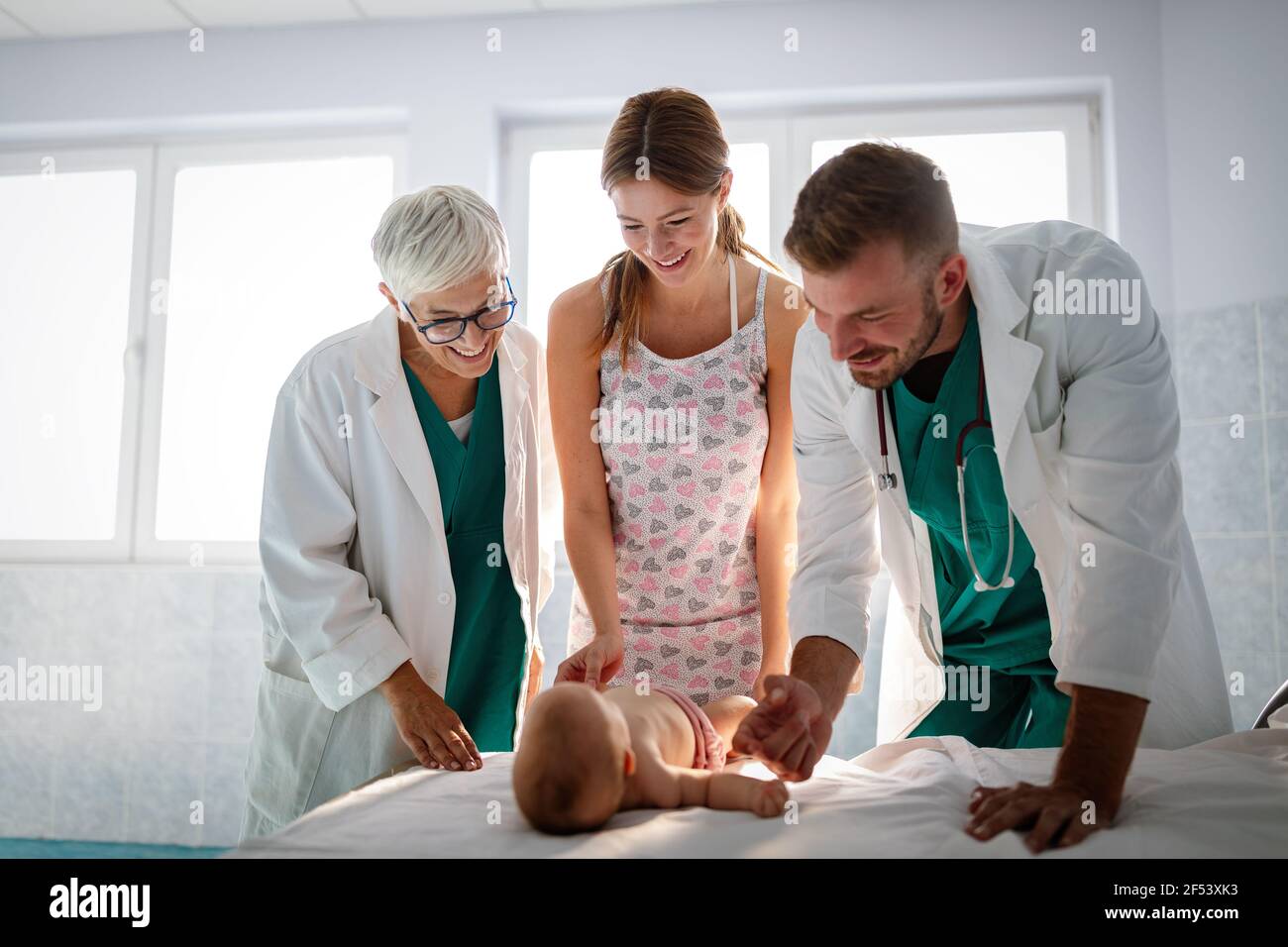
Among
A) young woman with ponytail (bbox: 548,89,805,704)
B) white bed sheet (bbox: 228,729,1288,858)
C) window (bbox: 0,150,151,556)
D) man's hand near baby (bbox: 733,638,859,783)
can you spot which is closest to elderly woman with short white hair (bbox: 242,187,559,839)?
young woman with ponytail (bbox: 548,89,805,704)

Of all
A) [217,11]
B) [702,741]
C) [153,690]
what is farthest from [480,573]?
[217,11]

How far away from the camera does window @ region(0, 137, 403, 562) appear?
3.72 metres

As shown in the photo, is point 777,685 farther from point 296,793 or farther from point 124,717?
point 124,717

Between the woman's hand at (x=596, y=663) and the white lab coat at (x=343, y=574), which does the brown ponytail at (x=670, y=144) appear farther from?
the woman's hand at (x=596, y=663)

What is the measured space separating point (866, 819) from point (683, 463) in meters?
0.87

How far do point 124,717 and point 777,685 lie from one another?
3039mm

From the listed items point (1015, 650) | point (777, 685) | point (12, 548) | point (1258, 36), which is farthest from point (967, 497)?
point (12, 548)

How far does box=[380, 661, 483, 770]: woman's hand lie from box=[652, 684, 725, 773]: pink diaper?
33cm

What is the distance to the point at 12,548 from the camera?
12.4ft

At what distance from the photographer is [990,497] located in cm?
151

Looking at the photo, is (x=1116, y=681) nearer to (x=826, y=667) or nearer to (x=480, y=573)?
(x=826, y=667)

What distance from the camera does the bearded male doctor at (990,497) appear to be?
1.19 metres

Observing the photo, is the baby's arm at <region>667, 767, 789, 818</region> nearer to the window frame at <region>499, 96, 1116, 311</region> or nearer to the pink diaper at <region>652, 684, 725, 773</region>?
the pink diaper at <region>652, 684, 725, 773</region>
